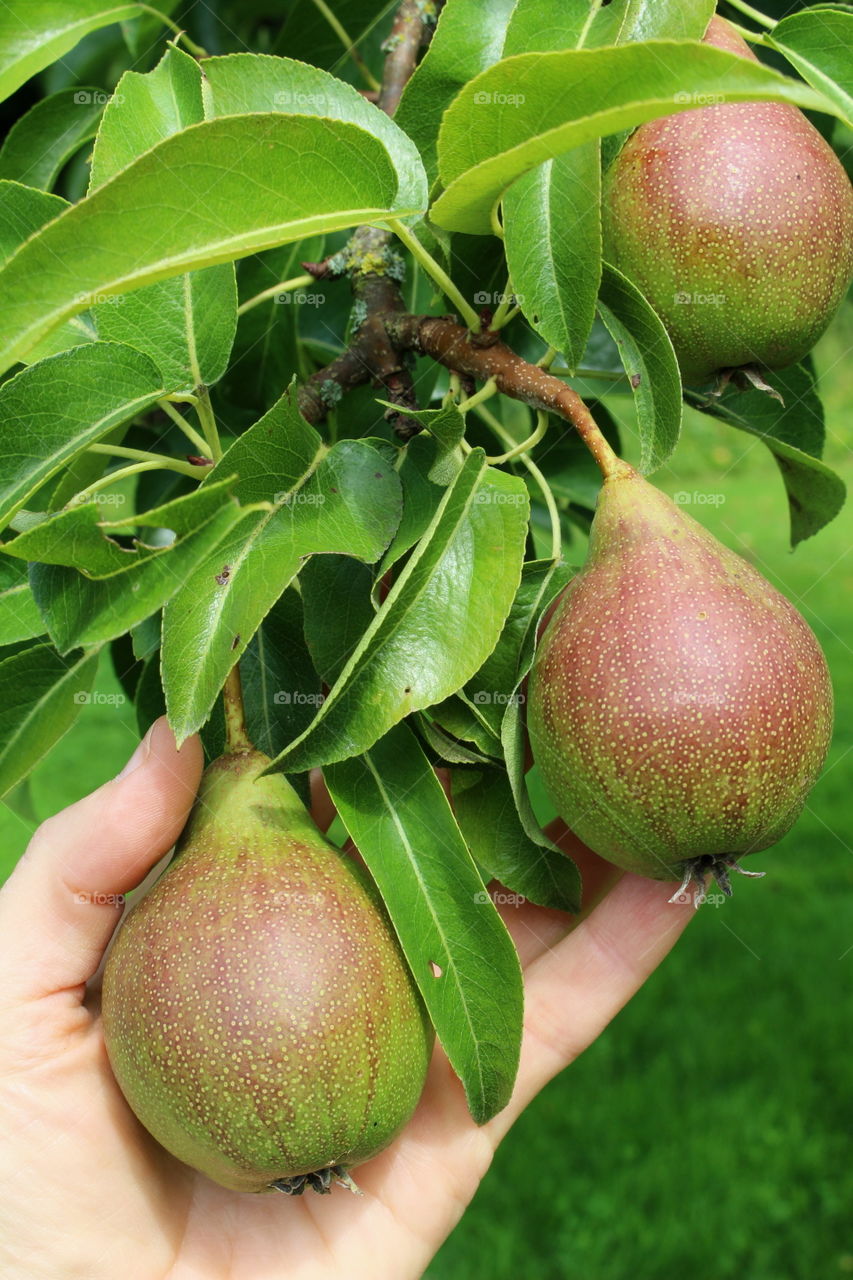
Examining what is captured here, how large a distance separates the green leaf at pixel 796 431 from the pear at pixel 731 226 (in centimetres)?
23

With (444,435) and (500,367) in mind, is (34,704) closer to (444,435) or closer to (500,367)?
(444,435)

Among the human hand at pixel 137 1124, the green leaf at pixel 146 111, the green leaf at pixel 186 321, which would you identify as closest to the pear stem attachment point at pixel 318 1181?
the human hand at pixel 137 1124

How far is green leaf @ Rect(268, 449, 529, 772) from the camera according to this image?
52.9 inches

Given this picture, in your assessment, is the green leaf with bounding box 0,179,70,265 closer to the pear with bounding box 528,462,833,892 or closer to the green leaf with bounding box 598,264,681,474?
the green leaf with bounding box 598,264,681,474

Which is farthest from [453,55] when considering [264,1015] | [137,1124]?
[137,1124]

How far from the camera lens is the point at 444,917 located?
150 centimetres

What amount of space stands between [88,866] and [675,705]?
88 centimetres

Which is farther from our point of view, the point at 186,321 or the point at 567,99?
the point at 186,321

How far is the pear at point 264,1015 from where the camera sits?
1.34 metres

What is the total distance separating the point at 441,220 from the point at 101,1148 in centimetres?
135

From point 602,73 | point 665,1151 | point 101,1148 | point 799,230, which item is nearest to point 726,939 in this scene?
point 665,1151

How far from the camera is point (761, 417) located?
5.88 ft

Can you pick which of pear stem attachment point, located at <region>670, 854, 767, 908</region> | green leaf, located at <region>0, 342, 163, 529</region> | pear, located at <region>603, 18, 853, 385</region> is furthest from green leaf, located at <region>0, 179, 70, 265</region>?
pear stem attachment point, located at <region>670, 854, 767, 908</region>

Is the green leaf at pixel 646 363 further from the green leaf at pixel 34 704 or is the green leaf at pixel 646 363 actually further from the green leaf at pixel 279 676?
the green leaf at pixel 34 704
